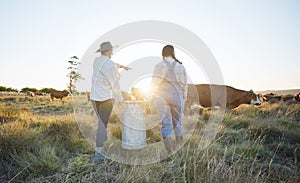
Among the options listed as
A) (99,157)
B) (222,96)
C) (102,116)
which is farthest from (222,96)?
(99,157)

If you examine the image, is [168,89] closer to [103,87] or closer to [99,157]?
[103,87]

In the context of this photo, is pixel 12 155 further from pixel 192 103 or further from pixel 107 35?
pixel 192 103

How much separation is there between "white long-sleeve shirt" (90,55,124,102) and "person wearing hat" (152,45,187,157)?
30.2 inches

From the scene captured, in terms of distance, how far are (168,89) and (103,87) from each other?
1.14 meters

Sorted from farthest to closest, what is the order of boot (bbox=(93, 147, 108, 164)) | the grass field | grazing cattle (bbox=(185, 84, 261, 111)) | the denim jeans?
grazing cattle (bbox=(185, 84, 261, 111))
the denim jeans
boot (bbox=(93, 147, 108, 164))
the grass field

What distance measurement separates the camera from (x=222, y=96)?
10.8 m

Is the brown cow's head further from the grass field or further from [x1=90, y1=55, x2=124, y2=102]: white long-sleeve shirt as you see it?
[x1=90, y1=55, x2=124, y2=102]: white long-sleeve shirt

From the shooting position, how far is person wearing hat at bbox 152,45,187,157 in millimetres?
3750

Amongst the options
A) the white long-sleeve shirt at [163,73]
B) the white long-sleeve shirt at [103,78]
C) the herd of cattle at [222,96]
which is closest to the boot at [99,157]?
the white long-sleeve shirt at [103,78]

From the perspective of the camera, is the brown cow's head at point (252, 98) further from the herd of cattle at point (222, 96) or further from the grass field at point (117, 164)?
the grass field at point (117, 164)

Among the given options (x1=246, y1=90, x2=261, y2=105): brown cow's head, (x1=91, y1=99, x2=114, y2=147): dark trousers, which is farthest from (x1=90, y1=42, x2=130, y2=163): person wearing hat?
(x1=246, y1=90, x2=261, y2=105): brown cow's head

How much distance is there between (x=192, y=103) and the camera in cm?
981

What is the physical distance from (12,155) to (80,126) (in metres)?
2.11

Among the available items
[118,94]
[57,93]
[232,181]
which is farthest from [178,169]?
[57,93]
